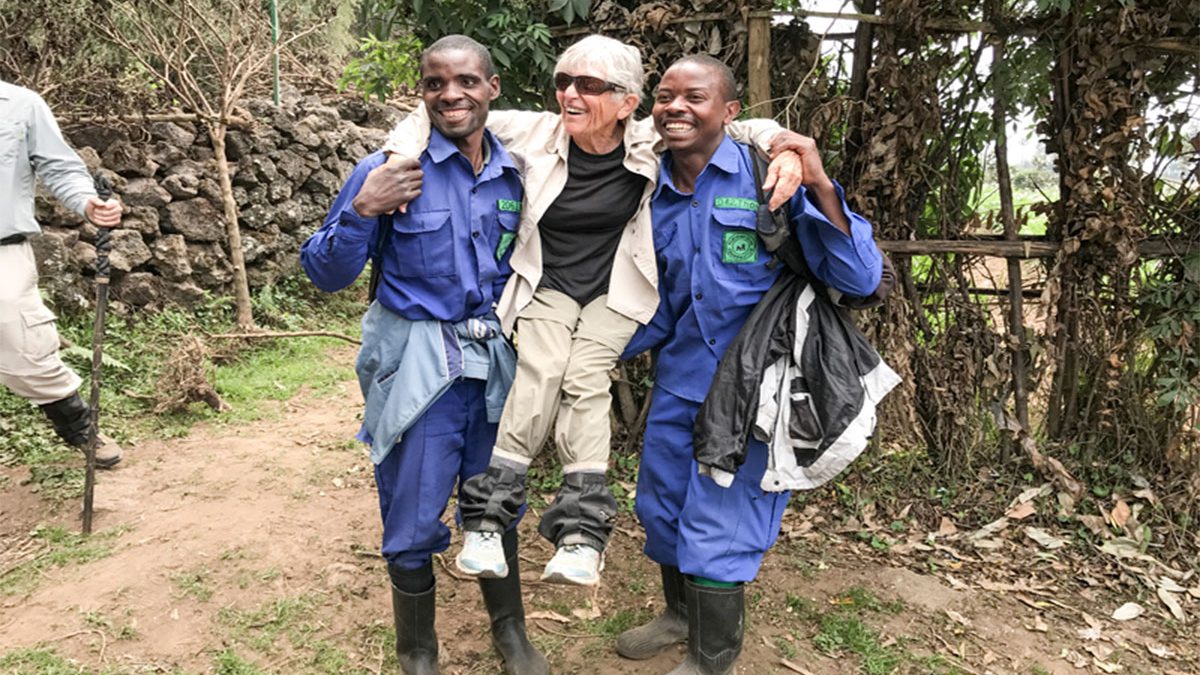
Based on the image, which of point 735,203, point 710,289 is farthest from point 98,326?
point 735,203

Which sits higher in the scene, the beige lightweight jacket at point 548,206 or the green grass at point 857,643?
the beige lightweight jacket at point 548,206

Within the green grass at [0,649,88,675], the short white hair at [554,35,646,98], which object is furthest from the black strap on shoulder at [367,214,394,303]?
the green grass at [0,649,88,675]

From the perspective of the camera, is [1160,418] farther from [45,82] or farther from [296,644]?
[45,82]

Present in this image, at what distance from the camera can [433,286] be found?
2.63 m

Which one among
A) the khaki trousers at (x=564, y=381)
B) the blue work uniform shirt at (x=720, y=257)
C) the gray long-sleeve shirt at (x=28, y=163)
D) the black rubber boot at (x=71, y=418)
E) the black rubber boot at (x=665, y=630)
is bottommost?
the black rubber boot at (x=665, y=630)

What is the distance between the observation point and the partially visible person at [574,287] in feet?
8.30

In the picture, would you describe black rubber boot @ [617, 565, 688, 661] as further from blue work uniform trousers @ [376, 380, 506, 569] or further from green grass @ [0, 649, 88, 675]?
green grass @ [0, 649, 88, 675]

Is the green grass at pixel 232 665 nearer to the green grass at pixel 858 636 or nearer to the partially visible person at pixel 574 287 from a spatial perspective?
the partially visible person at pixel 574 287

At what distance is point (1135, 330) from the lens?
404 cm

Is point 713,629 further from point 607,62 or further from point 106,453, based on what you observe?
point 106,453

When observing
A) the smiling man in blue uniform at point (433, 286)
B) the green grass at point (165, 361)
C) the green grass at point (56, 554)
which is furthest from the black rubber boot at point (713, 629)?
the green grass at point (165, 361)

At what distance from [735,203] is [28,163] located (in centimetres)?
368

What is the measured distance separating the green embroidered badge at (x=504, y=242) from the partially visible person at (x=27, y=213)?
245cm

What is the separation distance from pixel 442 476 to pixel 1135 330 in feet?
11.0
